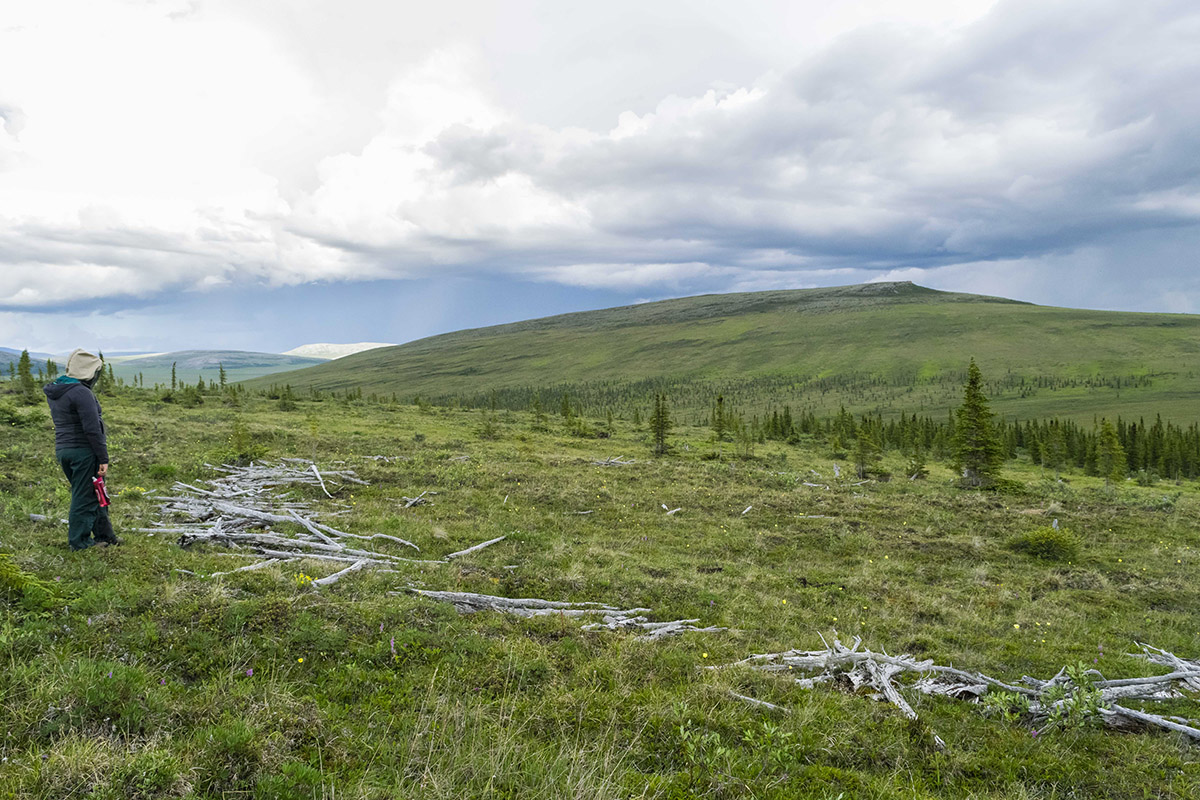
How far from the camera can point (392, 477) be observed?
930 inches

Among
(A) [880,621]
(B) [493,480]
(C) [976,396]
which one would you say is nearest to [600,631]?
(A) [880,621]

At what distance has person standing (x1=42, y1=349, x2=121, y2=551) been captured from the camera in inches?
365

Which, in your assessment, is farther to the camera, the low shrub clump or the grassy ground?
the low shrub clump

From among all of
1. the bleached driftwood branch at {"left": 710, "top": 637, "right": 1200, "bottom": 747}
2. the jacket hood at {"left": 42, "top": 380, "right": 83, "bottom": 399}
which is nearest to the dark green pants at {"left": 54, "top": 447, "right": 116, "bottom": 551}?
the jacket hood at {"left": 42, "top": 380, "right": 83, "bottom": 399}

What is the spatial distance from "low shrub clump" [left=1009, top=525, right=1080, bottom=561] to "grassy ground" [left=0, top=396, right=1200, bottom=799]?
1.64ft

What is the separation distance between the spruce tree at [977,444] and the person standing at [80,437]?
41.7 m

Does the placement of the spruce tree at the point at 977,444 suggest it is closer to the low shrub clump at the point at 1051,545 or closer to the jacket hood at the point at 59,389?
the low shrub clump at the point at 1051,545

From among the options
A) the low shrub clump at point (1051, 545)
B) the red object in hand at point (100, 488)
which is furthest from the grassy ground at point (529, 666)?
the red object in hand at point (100, 488)

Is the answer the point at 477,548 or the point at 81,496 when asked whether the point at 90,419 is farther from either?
the point at 477,548

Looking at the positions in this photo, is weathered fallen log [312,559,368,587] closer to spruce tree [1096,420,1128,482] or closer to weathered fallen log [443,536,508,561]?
weathered fallen log [443,536,508,561]

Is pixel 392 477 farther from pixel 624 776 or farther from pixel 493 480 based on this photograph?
pixel 624 776

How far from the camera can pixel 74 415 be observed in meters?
9.39

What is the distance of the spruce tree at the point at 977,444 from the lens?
119 ft

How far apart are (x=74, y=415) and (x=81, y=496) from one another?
1.44 m
